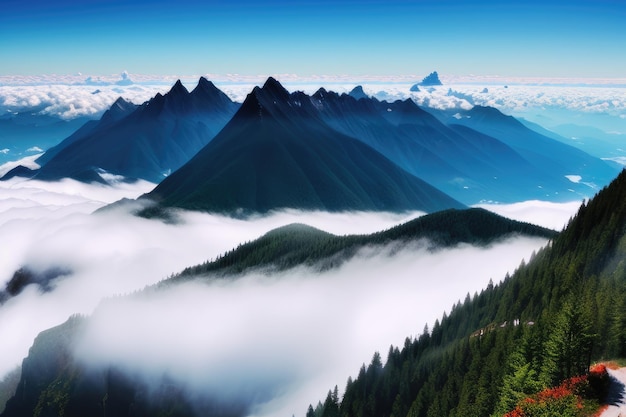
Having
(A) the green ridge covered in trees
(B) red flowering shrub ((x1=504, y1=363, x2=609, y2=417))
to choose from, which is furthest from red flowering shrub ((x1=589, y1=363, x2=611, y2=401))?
(A) the green ridge covered in trees

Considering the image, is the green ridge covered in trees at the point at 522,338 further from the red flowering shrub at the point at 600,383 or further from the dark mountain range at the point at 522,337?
the red flowering shrub at the point at 600,383

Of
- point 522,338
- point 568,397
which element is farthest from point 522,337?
point 568,397

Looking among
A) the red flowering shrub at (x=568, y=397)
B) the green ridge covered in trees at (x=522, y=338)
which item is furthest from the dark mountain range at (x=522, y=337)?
the red flowering shrub at (x=568, y=397)

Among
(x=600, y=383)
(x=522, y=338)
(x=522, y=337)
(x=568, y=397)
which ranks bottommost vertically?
(x=522, y=337)

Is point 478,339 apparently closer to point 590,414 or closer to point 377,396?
point 377,396

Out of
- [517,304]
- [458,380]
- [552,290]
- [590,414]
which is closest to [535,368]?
[590,414]

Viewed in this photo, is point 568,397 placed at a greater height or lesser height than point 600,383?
lesser

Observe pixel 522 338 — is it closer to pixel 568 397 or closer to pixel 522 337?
pixel 522 337

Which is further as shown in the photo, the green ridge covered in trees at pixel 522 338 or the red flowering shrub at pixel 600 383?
the green ridge covered in trees at pixel 522 338
